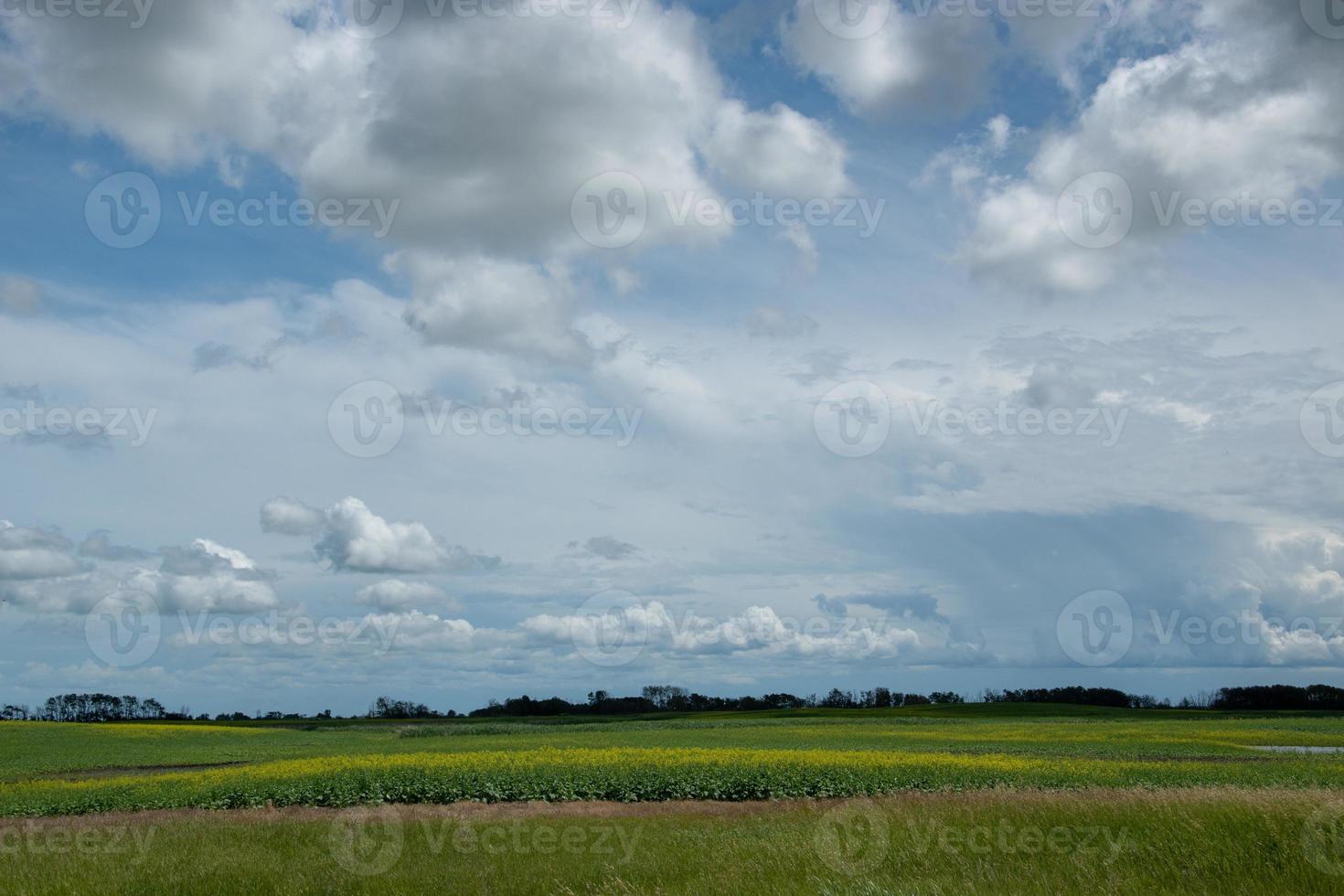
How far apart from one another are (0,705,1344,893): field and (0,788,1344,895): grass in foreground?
0.20 ft

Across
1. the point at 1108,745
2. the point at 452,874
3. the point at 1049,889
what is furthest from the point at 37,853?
the point at 1108,745

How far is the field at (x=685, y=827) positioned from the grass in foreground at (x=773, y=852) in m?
0.06

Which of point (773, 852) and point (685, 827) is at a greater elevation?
point (773, 852)

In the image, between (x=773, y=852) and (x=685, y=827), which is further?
(x=685, y=827)

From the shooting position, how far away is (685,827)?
64.2 ft

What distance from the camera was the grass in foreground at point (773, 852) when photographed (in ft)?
39.1

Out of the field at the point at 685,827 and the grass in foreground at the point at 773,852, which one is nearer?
the grass in foreground at the point at 773,852

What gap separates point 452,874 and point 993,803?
11.0m

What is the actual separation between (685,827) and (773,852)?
19.7ft

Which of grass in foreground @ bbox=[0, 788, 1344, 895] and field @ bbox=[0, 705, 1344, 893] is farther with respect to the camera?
field @ bbox=[0, 705, 1344, 893]

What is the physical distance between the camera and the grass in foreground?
1191cm

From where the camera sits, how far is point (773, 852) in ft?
46.1

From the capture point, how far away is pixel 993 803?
18.5m

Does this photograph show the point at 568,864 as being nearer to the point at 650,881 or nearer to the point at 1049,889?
the point at 650,881
